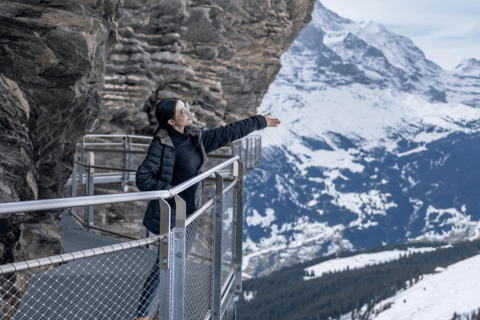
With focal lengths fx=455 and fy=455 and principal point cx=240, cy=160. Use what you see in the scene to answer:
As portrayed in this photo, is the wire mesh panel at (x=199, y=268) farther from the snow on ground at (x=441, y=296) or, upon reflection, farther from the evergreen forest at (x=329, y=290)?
the snow on ground at (x=441, y=296)

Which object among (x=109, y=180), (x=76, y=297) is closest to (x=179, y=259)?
(x=76, y=297)

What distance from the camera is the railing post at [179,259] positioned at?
8.25 feet

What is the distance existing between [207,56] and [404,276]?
391 ft

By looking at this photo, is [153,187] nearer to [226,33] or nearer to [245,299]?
[226,33]

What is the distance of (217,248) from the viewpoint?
12.7ft

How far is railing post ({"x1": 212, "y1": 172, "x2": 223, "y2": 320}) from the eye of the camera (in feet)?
12.3

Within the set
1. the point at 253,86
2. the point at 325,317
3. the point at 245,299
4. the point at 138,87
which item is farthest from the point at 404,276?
the point at 138,87

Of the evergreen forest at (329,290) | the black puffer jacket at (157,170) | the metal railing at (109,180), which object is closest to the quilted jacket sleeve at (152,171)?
the black puffer jacket at (157,170)

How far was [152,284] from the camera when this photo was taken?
10.1 feet

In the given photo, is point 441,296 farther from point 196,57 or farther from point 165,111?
point 165,111

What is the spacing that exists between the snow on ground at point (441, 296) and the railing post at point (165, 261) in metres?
121

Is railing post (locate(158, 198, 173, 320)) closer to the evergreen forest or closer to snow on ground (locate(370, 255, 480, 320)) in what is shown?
the evergreen forest

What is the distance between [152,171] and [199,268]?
1.01 metres

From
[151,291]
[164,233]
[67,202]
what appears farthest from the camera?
[151,291]
